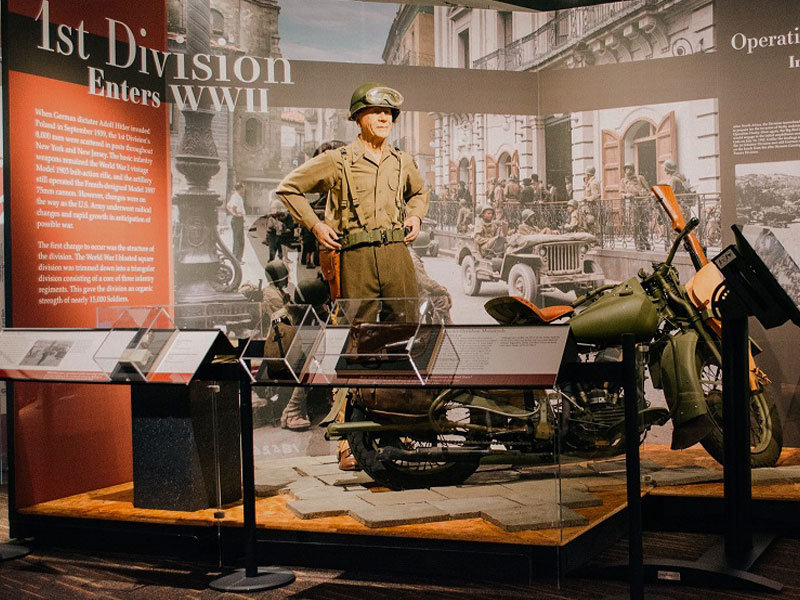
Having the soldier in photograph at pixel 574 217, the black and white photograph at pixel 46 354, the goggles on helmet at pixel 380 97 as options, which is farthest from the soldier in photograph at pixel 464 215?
the black and white photograph at pixel 46 354

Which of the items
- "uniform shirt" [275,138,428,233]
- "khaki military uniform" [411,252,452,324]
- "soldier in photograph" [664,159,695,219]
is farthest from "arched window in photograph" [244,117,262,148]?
"soldier in photograph" [664,159,695,219]

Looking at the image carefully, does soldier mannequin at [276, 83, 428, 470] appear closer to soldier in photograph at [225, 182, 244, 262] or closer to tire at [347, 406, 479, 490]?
soldier in photograph at [225, 182, 244, 262]

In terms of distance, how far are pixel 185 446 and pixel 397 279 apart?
1.39 meters

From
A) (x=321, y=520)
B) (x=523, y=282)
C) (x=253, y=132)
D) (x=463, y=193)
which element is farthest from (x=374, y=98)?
(x=321, y=520)

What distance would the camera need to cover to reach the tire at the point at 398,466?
354 cm

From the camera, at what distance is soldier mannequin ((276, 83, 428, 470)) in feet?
15.5

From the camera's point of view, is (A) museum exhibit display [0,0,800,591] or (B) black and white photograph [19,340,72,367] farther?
(B) black and white photograph [19,340,72,367]

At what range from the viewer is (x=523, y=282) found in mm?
6043

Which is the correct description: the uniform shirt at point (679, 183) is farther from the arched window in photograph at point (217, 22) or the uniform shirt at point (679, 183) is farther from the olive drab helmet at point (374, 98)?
the arched window in photograph at point (217, 22)

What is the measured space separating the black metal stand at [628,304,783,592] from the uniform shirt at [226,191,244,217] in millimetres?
3072

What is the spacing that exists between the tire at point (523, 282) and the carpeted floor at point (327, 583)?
2.26 m

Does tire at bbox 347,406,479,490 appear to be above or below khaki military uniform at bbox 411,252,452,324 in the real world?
below

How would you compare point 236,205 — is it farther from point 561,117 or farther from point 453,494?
point 453,494

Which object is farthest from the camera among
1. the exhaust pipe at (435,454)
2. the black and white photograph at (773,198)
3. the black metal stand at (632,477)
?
the black and white photograph at (773,198)
